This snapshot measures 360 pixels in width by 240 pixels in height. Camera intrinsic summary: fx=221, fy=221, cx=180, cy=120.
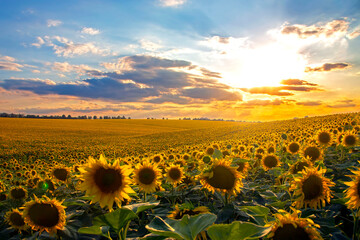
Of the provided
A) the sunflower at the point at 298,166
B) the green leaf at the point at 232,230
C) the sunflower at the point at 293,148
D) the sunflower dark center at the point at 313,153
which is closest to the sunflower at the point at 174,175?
the sunflower at the point at 298,166

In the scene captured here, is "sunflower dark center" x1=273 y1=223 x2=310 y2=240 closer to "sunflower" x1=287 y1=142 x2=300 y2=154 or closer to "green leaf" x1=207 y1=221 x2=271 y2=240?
"green leaf" x1=207 y1=221 x2=271 y2=240

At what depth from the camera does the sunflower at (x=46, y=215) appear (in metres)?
2.42

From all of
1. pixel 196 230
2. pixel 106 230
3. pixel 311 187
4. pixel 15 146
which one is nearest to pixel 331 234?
pixel 311 187

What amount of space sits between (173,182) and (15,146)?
38986 mm

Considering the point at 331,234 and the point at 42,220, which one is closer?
the point at 331,234

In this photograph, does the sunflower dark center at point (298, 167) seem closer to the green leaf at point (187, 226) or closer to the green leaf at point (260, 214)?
the green leaf at point (260, 214)

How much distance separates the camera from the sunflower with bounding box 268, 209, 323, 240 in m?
1.50

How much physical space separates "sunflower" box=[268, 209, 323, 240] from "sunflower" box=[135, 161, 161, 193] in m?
2.39

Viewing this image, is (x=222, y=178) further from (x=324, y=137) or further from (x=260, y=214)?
(x=324, y=137)

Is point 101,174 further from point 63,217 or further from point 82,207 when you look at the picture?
point 82,207

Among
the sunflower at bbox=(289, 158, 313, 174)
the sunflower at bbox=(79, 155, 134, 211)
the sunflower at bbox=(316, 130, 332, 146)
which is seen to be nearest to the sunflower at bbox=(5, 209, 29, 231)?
the sunflower at bbox=(79, 155, 134, 211)

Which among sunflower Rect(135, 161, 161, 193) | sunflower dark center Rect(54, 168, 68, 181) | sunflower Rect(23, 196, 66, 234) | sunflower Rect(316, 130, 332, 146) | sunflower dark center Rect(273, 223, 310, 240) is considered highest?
sunflower Rect(316, 130, 332, 146)

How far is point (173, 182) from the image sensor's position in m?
4.25

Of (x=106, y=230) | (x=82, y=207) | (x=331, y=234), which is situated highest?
(x=106, y=230)
